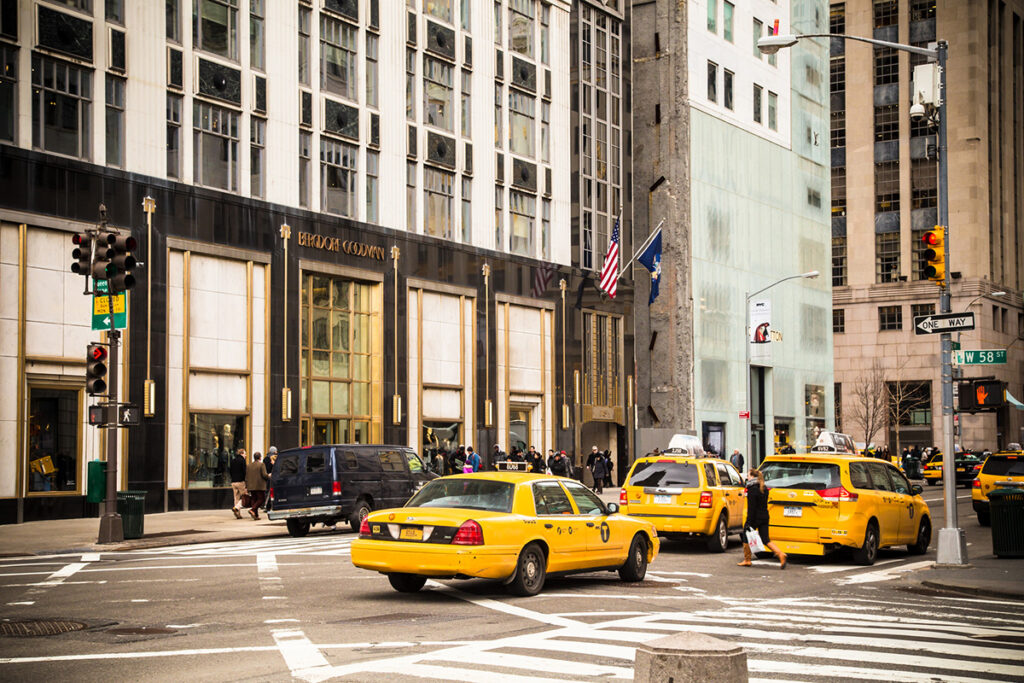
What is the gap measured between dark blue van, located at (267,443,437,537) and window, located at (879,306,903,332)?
256 ft

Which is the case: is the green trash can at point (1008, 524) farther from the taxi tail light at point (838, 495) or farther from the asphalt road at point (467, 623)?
the taxi tail light at point (838, 495)

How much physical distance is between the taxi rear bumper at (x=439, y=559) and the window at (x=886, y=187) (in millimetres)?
92406

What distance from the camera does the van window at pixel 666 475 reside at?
22084mm

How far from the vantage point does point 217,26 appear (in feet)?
122

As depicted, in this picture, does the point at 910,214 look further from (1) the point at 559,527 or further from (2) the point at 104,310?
(1) the point at 559,527

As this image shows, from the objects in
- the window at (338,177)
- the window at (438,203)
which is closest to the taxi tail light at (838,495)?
the window at (338,177)

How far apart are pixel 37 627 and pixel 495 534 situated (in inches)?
200

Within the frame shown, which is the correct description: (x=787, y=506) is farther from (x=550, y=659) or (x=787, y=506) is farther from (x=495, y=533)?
(x=550, y=659)

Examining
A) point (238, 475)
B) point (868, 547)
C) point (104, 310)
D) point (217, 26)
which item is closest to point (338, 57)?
point (217, 26)

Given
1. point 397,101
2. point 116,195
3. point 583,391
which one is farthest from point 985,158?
point 116,195

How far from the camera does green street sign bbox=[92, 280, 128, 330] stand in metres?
24.3

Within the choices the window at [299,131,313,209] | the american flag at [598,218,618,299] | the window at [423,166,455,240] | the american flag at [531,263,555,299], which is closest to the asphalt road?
the window at [299,131,313,209]

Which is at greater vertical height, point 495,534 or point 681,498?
point 495,534

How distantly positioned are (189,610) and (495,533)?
3.61 m
